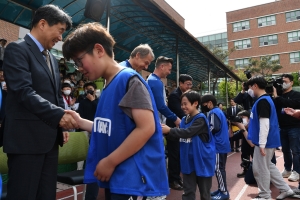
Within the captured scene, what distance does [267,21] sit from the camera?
4481 cm

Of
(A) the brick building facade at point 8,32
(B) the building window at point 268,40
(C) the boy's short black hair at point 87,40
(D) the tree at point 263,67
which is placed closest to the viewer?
(C) the boy's short black hair at point 87,40

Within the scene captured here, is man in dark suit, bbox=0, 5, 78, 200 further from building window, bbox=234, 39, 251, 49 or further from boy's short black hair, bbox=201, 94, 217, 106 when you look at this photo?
building window, bbox=234, 39, 251, 49

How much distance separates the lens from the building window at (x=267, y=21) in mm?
44125

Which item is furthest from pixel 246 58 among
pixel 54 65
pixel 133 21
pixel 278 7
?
pixel 54 65

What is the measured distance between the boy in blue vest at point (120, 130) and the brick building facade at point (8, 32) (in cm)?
1676

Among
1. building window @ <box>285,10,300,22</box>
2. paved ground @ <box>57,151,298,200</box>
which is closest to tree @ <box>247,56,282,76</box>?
building window @ <box>285,10,300,22</box>

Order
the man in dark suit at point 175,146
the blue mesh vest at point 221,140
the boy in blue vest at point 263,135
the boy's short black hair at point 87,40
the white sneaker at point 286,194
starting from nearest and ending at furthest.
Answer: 1. the boy's short black hair at point 87,40
2. the boy in blue vest at point 263,135
3. the white sneaker at point 286,194
4. the blue mesh vest at point 221,140
5. the man in dark suit at point 175,146

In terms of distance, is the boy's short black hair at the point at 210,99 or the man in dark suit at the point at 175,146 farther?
the man in dark suit at the point at 175,146

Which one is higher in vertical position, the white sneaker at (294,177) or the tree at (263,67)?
the tree at (263,67)

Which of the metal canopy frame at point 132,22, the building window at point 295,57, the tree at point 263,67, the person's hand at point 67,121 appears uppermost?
the building window at point 295,57

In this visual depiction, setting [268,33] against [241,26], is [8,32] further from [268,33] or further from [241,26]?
[241,26]

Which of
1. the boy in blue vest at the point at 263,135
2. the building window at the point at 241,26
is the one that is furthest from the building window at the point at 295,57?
the boy in blue vest at the point at 263,135

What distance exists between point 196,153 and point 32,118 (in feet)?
6.83

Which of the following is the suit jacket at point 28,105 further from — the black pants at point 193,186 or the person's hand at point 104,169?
the black pants at point 193,186
